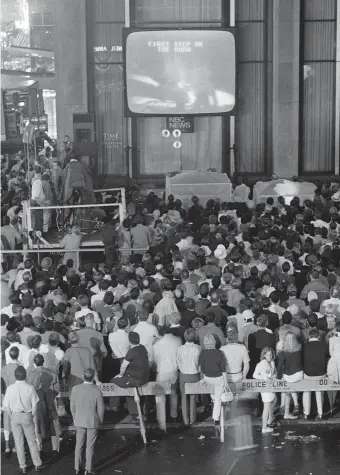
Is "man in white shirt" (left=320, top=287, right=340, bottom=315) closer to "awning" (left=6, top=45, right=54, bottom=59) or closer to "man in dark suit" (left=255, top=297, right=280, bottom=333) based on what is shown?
"man in dark suit" (left=255, top=297, right=280, bottom=333)

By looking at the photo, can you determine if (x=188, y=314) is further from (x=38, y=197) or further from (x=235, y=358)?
(x=38, y=197)

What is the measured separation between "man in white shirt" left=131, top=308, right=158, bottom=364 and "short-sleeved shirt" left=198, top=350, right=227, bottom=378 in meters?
0.97

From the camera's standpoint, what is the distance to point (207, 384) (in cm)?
1470

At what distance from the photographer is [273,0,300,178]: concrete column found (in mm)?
31016

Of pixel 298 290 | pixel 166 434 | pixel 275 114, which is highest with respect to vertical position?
pixel 275 114

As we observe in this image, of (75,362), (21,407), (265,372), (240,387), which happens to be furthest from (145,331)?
(21,407)

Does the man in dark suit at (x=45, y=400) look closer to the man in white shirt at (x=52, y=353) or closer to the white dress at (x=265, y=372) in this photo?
the man in white shirt at (x=52, y=353)

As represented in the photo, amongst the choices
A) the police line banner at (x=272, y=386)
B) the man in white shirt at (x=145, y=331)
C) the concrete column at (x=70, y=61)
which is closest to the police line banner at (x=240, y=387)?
the police line banner at (x=272, y=386)

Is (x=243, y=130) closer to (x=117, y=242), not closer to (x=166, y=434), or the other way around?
(x=117, y=242)

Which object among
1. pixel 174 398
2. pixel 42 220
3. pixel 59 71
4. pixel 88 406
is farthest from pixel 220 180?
pixel 88 406

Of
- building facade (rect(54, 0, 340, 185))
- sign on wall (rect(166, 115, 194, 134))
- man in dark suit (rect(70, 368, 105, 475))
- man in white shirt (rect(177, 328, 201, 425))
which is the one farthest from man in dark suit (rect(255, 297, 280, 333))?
sign on wall (rect(166, 115, 194, 134))

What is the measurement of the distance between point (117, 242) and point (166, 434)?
23.1 feet

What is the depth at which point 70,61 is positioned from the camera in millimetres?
31094

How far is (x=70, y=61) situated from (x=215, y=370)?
59.5ft
